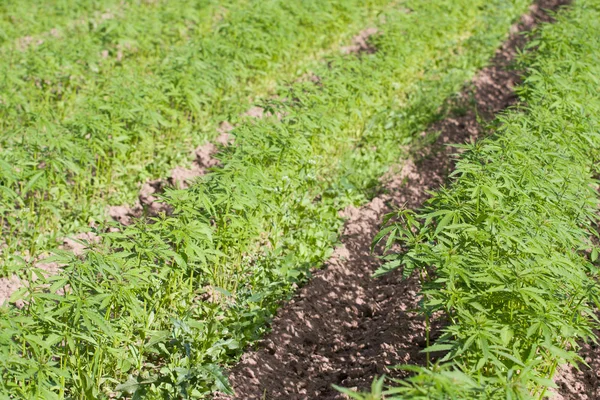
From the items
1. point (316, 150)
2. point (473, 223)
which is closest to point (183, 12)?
point (316, 150)

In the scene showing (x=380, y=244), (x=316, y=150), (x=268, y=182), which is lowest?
(x=380, y=244)

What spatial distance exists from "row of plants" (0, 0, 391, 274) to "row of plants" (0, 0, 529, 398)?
69 centimetres

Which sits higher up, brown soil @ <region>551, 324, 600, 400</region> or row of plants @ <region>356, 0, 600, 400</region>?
row of plants @ <region>356, 0, 600, 400</region>

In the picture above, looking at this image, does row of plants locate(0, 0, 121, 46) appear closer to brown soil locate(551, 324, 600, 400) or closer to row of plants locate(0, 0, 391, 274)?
row of plants locate(0, 0, 391, 274)

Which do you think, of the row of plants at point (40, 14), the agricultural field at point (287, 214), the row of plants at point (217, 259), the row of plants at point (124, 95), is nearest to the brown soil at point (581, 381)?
the agricultural field at point (287, 214)

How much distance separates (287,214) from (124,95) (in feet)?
6.60

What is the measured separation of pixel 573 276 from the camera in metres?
3.92

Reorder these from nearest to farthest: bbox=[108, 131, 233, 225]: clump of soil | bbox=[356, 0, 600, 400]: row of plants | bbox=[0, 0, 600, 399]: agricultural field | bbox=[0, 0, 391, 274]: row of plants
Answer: bbox=[356, 0, 600, 400]: row of plants → bbox=[0, 0, 600, 399]: agricultural field → bbox=[0, 0, 391, 274]: row of plants → bbox=[108, 131, 233, 225]: clump of soil

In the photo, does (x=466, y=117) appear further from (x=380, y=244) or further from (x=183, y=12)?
(x=183, y=12)

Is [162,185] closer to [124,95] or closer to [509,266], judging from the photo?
[124,95]

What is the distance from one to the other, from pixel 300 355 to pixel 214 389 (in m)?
0.77

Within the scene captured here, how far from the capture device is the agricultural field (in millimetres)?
3773

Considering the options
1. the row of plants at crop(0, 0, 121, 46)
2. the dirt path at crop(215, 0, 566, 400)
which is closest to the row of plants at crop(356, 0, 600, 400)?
the dirt path at crop(215, 0, 566, 400)

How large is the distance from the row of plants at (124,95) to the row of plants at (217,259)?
69 centimetres
